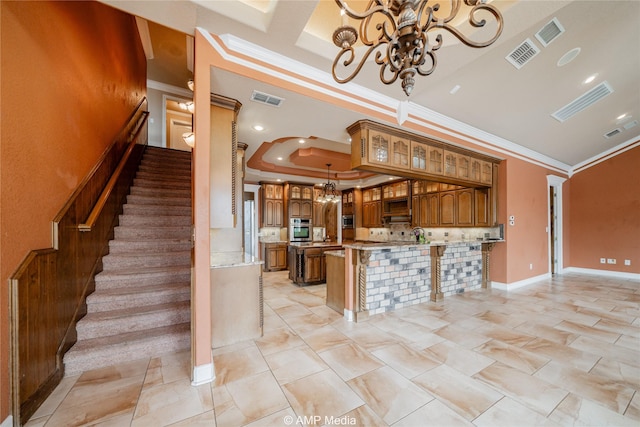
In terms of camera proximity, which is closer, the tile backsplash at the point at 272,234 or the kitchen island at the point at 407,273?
the kitchen island at the point at 407,273

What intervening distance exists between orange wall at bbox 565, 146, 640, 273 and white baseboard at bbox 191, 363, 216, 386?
903 centimetres

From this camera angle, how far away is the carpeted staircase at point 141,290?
2244mm

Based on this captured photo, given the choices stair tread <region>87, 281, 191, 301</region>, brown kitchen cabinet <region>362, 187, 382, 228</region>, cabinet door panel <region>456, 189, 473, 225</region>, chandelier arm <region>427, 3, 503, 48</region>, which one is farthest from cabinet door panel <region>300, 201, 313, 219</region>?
chandelier arm <region>427, 3, 503, 48</region>

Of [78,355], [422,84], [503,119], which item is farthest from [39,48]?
[503,119]

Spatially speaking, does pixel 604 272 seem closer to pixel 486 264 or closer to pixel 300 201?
pixel 486 264

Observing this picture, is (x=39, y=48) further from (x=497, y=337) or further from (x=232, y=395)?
(x=497, y=337)

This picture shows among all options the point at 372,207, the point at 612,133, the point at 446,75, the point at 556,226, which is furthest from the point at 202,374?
the point at 556,226

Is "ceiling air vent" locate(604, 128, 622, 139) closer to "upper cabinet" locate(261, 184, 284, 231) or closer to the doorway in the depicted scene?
the doorway

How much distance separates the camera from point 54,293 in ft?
6.26

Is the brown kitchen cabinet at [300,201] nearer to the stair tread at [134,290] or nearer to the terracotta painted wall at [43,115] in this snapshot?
the stair tread at [134,290]

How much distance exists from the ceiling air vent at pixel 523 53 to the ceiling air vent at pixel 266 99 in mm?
2627

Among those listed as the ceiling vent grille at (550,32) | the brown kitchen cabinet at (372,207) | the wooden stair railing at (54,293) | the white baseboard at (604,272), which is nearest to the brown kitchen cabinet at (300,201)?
the brown kitchen cabinet at (372,207)

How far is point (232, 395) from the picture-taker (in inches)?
72.0

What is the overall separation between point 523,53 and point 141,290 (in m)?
5.01
